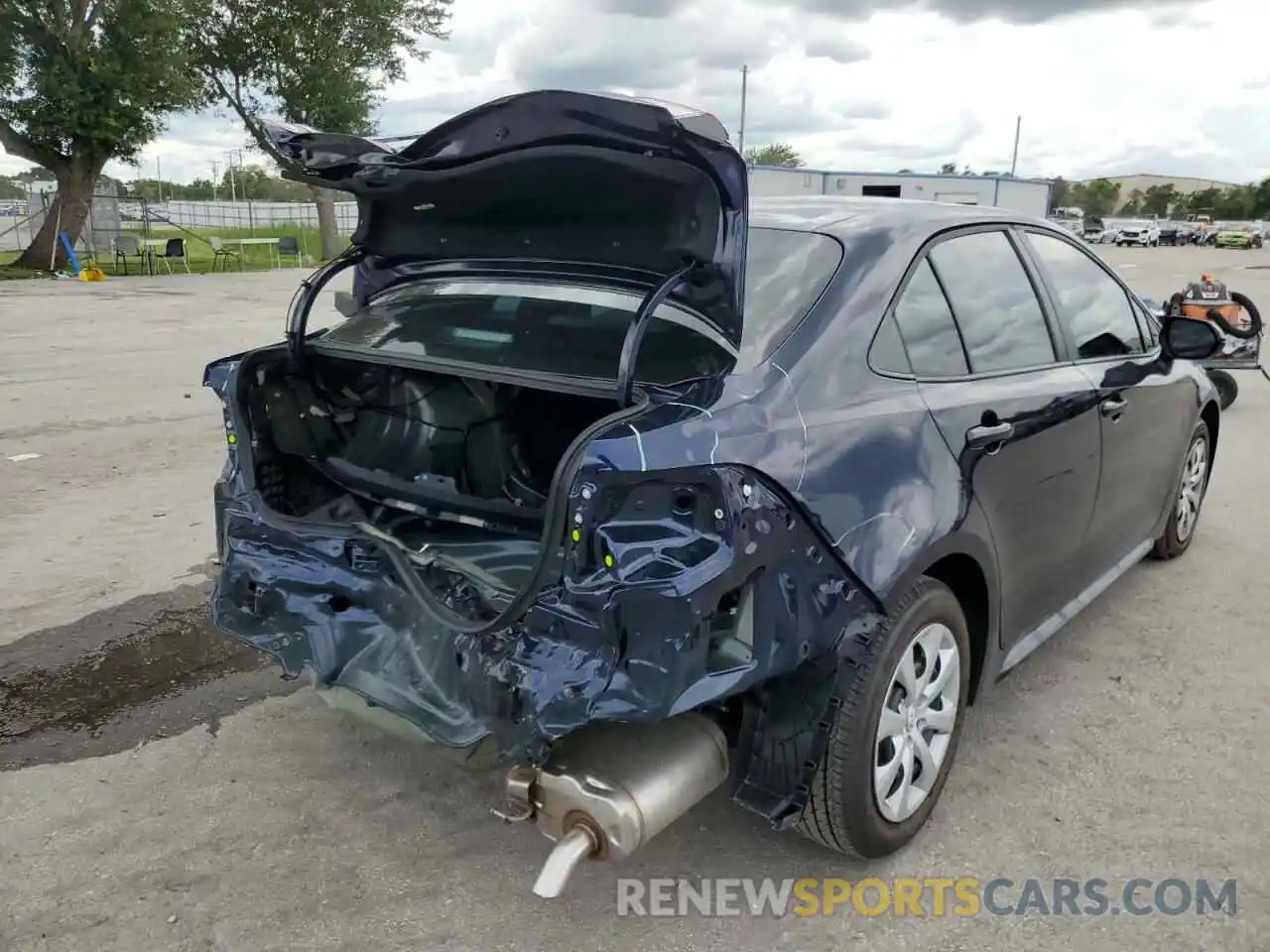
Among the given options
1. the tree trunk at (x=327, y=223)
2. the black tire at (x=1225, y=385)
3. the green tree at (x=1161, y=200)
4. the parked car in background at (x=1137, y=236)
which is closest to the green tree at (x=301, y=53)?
the tree trunk at (x=327, y=223)

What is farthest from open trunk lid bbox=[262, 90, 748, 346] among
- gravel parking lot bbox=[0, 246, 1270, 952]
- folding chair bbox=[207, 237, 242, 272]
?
folding chair bbox=[207, 237, 242, 272]

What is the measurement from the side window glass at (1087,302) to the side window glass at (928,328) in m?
0.81

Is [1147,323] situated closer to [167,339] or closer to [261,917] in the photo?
[261,917]

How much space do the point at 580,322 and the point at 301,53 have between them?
93.4 ft

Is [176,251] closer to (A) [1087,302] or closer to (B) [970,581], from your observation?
(A) [1087,302]

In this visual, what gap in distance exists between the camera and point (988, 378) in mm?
3135

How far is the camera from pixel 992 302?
131 inches

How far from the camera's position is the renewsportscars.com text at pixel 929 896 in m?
2.67

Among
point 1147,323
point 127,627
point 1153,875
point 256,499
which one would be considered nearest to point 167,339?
point 127,627

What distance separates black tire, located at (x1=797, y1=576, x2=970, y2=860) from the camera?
8.34 feet

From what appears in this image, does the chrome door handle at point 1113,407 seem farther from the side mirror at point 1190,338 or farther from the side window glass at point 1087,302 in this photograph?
the side mirror at point 1190,338

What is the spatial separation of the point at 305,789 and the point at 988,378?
244cm

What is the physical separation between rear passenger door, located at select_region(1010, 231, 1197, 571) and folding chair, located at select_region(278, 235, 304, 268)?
2491cm

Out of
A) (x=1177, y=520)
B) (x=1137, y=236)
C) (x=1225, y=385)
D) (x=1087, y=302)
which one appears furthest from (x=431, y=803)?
(x=1137, y=236)
